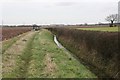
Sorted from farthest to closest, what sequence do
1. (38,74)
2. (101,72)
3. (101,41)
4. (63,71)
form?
(101,41)
(101,72)
(63,71)
(38,74)

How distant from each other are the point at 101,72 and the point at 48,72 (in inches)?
167

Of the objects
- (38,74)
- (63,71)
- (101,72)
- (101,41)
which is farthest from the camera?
(101,41)

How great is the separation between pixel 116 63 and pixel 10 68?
670cm

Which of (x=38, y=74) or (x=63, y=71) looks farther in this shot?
(x=63, y=71)

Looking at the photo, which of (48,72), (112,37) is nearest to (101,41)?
(112,37)

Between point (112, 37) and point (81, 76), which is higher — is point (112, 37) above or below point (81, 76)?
above

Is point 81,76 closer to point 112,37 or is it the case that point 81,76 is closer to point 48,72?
point 48,72

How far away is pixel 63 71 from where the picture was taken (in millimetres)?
18406

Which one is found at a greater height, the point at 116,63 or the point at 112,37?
the point at 112,37

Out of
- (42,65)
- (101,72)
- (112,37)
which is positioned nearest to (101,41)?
(112,37)

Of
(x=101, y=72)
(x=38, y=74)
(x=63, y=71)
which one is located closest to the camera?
(x=38, y=74)

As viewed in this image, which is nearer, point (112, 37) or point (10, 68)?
point (10, 68)

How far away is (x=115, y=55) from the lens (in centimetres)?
1931

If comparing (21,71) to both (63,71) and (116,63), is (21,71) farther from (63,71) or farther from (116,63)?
(116,63)
